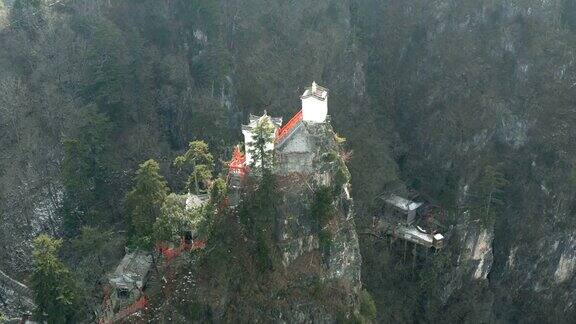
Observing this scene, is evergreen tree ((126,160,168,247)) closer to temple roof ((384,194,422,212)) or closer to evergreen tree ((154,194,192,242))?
evergreen tree ((154,194,192,242))

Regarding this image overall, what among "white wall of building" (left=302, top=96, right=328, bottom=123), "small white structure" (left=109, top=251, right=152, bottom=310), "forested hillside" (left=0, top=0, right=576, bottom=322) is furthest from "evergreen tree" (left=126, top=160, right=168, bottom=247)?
"white wall of building" (left=302, top=96, right=328, bottom=123)

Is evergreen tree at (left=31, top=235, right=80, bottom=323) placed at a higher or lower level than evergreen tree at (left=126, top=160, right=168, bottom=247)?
lower

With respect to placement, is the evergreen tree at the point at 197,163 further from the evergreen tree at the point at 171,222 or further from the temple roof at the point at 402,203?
the temple roof at the point at 402,203

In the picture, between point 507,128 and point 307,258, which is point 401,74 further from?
point 307,258

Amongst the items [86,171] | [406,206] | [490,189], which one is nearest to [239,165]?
[86,171]

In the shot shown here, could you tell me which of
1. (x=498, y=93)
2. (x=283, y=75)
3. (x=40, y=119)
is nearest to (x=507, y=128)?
(x=498, y=93)

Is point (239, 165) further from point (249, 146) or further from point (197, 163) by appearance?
point (197, 163)
